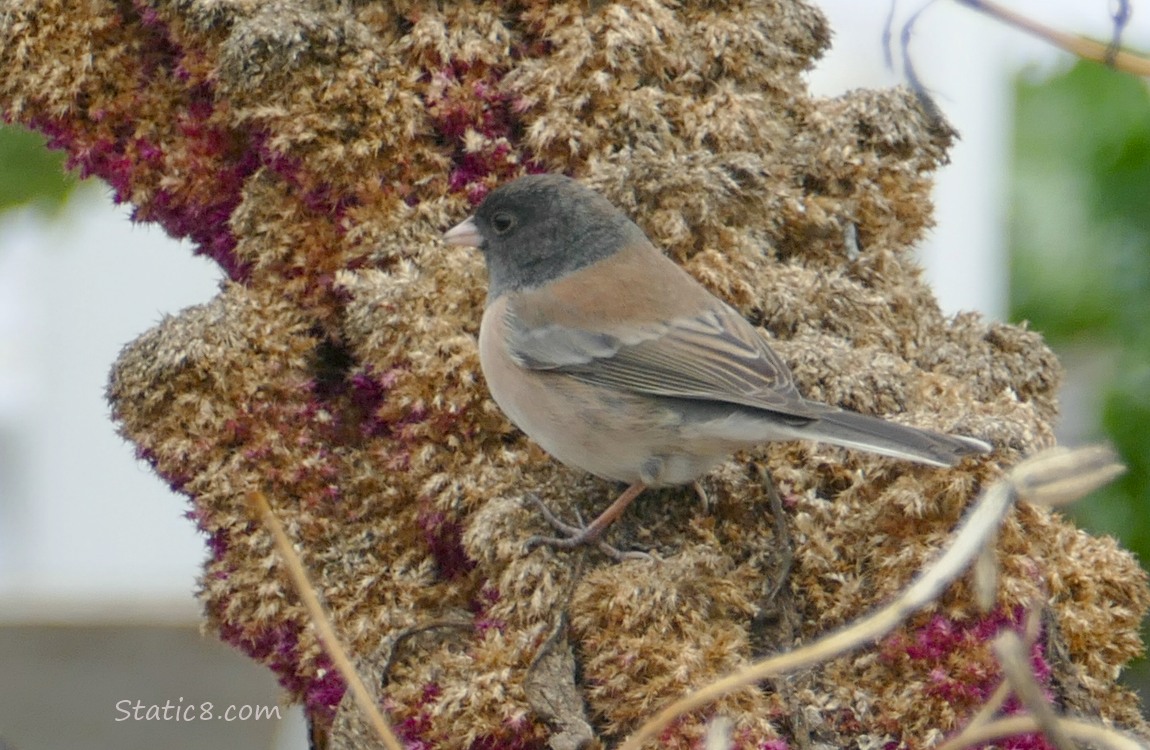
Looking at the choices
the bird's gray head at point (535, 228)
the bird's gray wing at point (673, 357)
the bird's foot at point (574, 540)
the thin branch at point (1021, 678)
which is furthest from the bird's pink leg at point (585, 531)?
the thin branch at point (1021, 678)

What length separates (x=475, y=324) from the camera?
2.20 meters

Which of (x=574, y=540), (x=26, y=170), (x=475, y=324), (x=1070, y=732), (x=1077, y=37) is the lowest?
(x=1070, y=732)

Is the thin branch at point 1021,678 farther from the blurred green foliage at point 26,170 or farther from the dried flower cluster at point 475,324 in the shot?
the blurred green foliage at point 26,170

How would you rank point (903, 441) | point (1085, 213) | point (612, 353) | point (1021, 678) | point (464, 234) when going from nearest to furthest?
point (1021, 678), point (903, 441), point (464, 234), point (612, 353), point (1085, 213)

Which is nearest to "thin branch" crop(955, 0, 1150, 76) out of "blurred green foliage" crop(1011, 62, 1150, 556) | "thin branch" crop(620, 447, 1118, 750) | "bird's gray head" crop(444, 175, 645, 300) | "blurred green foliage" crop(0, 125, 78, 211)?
"thin branch" crop(620, 447, 1118, 750)

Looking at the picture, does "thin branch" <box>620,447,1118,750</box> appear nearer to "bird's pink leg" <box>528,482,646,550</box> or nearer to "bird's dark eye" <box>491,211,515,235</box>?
"bird's pink leg" <box>528,482,646,550</box>

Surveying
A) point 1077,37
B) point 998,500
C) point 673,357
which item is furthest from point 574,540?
point 1077,37

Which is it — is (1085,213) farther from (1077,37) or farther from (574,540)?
(1077,37)

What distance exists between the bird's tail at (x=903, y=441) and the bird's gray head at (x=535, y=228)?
1.87ft

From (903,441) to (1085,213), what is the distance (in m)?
2.68

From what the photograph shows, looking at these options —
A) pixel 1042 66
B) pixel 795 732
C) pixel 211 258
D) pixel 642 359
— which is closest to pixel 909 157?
pixel 642 359

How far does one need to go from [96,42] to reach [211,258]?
1.40 ft

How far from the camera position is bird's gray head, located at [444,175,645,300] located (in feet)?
6.97

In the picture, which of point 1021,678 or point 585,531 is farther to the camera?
point 585,531
